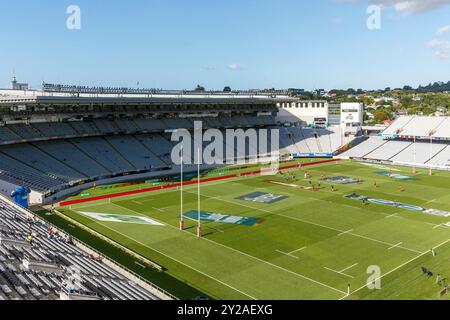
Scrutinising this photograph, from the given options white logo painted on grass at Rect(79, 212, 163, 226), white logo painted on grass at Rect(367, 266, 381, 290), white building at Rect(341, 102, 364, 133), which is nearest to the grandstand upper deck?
white building at Rect(341, 102, 364, 133)

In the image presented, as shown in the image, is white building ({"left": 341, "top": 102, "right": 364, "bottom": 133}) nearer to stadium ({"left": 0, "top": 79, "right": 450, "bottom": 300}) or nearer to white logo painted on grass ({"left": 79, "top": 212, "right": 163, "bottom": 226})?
stadium ({"left": 0, "top": 79, "right": 450, "bottom": 300})

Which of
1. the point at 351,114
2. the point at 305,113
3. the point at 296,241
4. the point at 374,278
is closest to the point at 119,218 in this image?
the point at 296,241

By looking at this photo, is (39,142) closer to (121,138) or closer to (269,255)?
(121,138)

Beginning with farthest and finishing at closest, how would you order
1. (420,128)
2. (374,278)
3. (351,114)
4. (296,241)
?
(351,114) < (420,128) < (296,241) < (374,278)

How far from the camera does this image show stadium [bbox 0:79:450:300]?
2208cm

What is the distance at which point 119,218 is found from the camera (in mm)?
35844

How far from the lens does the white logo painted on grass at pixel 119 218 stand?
3459 cm

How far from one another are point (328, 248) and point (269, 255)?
442 centimetres

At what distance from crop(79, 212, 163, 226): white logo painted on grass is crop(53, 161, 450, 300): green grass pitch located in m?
0.75

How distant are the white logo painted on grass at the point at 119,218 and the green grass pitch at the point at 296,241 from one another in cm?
75

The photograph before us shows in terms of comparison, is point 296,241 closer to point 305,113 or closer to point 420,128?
point 420,128

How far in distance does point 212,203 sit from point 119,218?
982cm

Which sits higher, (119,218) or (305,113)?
(305,113)
